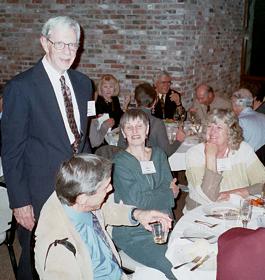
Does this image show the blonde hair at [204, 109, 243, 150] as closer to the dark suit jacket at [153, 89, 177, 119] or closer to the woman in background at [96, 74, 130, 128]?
the woman in background at [96, 74, 130, 128]

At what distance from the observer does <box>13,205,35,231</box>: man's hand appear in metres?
2.31

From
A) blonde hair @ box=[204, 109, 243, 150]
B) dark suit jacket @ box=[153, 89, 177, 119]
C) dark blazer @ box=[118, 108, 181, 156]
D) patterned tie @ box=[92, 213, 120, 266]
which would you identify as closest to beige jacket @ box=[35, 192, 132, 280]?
patterned tie @ box=[92, 213, 120, 266]

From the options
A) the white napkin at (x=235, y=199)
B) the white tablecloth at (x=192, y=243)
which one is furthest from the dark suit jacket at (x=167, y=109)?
the white tablecloth at (x=192, y=243)

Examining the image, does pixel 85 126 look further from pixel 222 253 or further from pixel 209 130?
pixel 222 253

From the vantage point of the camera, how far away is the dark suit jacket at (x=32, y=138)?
7.29ft

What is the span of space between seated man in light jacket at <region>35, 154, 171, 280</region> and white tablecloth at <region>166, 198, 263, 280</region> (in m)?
0.31

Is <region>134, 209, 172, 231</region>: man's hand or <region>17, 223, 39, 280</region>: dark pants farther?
<region>17, 223, 39, 280</region>: dark pants

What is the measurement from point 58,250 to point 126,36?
472 cm

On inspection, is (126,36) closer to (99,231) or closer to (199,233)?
(199,233)

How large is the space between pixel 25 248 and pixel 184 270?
41.1 inches

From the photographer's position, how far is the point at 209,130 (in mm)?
3064

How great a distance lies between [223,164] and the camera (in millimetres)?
2971

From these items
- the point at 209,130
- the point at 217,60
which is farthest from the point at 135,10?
the point at 209,130

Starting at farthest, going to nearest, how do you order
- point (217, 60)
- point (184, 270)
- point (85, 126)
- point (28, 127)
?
point (217, 60)
point (85, 126)
point (28, 127)
point (184, 270)
